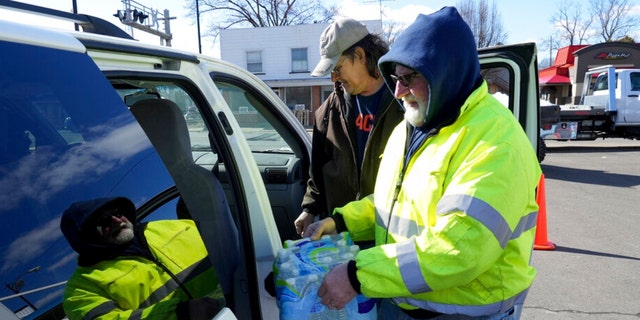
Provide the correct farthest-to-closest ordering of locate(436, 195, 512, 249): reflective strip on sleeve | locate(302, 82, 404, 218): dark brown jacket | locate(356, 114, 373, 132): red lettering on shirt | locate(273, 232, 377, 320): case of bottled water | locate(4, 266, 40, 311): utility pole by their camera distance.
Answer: locate(356, 114, 373, 132): red lettering on shirt
locate(302, 82, 404, 218): dark brown jacket
locate(273, 232, 377, 320): case of bottled water
locate(436, 195, 512, 249): reflective strip on sleeve
locate(4, 266, 40, 311): utility pole

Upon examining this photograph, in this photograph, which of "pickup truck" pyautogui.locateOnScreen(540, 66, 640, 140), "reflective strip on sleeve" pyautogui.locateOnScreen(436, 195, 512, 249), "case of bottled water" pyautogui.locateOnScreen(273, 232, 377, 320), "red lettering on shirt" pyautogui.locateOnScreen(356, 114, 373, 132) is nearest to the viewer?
"reflective strip on sleeve" pyautogui.locateOnScreen(436, 195, 512, 249)

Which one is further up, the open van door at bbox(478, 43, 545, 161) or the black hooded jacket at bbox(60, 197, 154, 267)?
the open van door at bbox(478, 43, 545, 161)

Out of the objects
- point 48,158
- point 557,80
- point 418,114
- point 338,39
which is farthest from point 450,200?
point 557,80

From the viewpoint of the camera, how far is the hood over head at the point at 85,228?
39.6 inches

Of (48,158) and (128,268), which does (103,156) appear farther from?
(128,268)

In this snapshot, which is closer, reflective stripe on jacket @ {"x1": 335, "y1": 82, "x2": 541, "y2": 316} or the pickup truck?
reflective stripe on jacket @ {"x1": 335, "y1": 82, "x2": 541, "y2": 316}

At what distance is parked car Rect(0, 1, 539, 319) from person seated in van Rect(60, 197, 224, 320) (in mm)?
27

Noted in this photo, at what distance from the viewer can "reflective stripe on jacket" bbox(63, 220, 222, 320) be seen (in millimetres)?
1011

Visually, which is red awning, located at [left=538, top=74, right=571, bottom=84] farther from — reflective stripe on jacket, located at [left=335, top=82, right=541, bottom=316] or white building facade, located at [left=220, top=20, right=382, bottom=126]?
reflective stripe on jacket, located at [left=335, top=82, right=541, bottom=316]

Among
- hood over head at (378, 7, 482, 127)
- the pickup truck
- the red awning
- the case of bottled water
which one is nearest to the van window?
the case of bottled water

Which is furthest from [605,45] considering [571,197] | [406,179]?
[406,179]

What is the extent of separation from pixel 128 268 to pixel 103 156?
0.28 meters

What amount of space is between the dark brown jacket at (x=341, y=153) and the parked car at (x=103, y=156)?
69 cm

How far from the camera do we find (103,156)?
1113 mm
